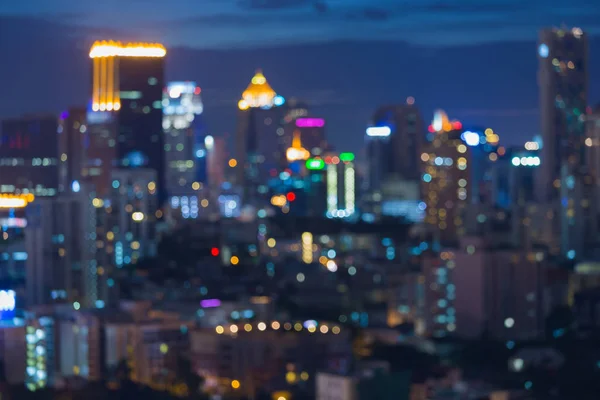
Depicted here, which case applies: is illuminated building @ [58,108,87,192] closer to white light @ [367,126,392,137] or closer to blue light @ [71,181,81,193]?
blue light @ [71,181,81,193]

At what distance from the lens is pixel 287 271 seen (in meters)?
15.1

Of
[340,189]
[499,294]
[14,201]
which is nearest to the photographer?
[499,294]

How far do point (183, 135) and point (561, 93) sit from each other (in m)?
6.38

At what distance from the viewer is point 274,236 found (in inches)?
742

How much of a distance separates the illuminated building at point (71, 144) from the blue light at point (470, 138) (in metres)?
4.68

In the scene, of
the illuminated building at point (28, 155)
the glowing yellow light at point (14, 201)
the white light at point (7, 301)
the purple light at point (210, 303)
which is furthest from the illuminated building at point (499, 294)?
the illuminated building at point (28, 155)

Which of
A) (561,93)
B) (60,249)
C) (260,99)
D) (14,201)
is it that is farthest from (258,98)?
(60,249)

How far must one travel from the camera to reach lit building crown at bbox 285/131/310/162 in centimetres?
2547

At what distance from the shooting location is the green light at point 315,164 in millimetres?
23875

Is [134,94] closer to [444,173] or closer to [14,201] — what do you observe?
[444,173]

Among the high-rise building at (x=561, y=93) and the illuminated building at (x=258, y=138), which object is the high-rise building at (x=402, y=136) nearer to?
the illuminated building at (x=258, y=138)

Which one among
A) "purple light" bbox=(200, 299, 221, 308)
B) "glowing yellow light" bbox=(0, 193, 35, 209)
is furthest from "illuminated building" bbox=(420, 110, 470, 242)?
"purple light" bbox=(200, 299, 221, 308)

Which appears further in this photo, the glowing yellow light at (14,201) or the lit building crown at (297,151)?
the lit building crown at (297,151)

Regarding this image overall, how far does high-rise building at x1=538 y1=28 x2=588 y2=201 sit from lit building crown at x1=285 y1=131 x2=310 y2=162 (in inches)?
227
